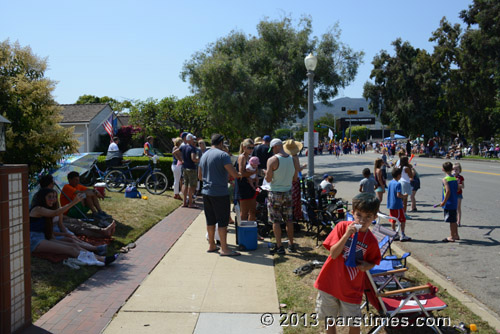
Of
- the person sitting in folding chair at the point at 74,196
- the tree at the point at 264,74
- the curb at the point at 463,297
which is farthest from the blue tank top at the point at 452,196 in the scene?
the tree at the point at 264,74

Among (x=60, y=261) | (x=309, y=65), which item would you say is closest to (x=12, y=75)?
(x=60, y=261)

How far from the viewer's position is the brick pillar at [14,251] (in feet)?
13.1

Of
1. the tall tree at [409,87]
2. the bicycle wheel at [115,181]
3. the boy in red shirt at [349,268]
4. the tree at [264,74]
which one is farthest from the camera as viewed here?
the tall tree at [409,87]

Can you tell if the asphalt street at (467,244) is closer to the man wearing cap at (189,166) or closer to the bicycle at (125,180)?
the man wearing cap at (189,166)

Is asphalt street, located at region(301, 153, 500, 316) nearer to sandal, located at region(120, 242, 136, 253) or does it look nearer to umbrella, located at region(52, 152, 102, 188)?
sandal, located at region(120, 242, 136, 253)

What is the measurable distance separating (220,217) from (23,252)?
3325 millimetres

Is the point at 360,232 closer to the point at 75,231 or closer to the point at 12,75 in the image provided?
the point at 75,231

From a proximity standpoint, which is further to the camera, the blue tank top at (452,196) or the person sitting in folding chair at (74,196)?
the blue tank top at (452,196)

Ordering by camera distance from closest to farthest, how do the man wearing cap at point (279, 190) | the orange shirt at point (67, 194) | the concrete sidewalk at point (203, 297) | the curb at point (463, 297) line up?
1. the concrete sidewalk at point (203, 297)
2. the curb at point (463, 297)
3. the man wearing cap at point (279, 190)
4. the orange shirt at point (67, 194)

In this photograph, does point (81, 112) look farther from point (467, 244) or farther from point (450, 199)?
point (467, 244)

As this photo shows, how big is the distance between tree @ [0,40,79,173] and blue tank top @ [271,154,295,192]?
379 cm

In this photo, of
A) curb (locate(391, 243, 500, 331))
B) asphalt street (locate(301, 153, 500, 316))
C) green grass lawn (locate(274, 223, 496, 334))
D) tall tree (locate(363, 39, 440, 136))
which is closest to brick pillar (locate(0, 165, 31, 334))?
green grass lawn (locate(274, 223, 496, 334))

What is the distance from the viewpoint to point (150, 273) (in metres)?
6.19

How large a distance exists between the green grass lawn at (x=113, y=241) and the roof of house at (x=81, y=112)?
22581 mm
